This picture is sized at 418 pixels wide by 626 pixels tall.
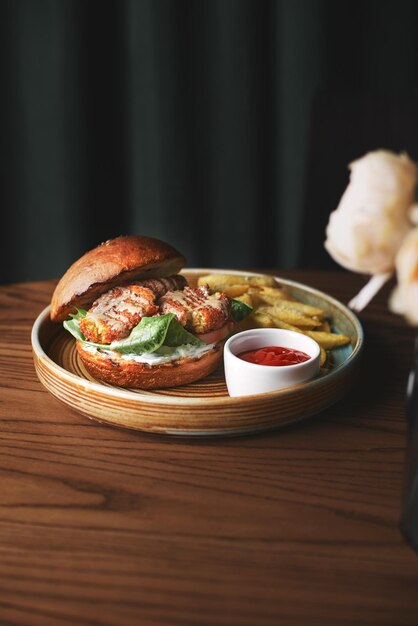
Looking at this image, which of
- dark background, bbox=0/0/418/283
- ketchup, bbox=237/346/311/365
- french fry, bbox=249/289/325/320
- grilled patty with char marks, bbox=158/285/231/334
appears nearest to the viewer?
ketchup, bbox=237/346/311/365

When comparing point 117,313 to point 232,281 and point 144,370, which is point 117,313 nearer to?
point 144,370

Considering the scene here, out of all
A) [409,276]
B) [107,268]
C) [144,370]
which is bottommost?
[144,370]

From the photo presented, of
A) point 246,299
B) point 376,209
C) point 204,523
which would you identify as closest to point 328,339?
point 246,299

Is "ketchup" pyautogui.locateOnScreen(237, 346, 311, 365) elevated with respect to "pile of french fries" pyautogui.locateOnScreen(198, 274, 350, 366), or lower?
elevated

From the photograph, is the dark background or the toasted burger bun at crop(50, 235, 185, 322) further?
the dark background

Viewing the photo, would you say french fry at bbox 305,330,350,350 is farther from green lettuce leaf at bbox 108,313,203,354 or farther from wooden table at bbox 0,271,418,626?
green lettuce leaf at bbox 108,313,203,354

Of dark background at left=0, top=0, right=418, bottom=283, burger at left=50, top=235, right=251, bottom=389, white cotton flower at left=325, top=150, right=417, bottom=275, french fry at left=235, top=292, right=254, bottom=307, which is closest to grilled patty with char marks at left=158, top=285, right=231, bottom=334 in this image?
burger at left=50, top=235, right=251, bottom=389
